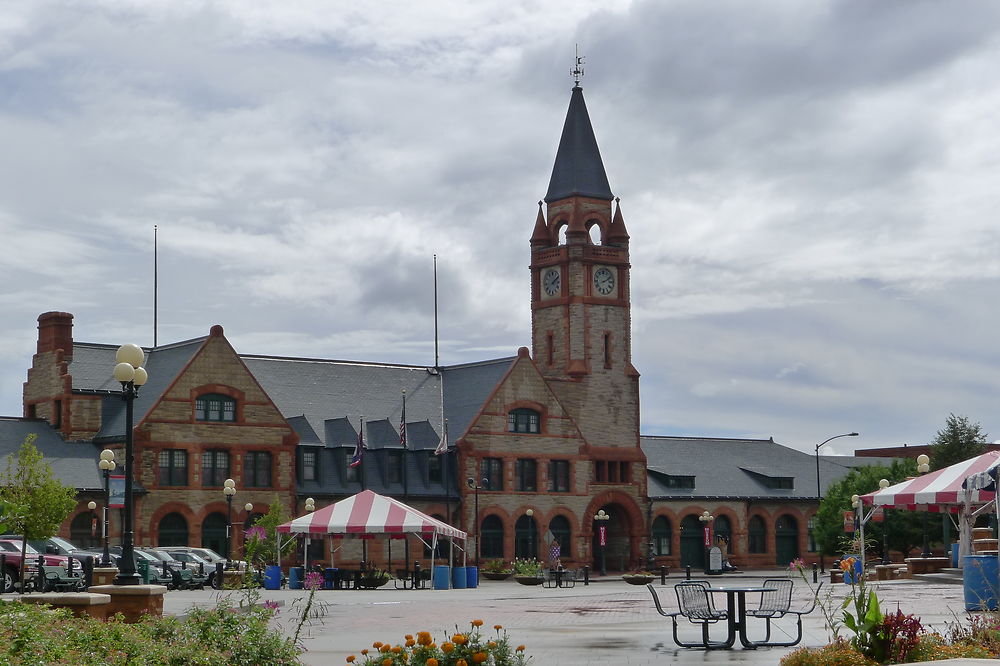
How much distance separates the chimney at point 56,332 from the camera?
217 feet

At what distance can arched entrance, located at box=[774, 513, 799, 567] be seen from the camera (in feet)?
282

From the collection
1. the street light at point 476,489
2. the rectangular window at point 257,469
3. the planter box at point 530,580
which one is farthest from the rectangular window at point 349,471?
the planter box at point 530,580

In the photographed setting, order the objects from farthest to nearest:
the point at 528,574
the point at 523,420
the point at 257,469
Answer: the point at 523,420 < the point at 257,469 < the point at 528,574

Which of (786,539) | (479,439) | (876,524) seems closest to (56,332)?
(479,439)

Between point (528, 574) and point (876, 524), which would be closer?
point (528, 574)

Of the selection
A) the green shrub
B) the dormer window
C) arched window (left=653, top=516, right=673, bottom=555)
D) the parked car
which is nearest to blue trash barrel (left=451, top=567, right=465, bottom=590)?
the parked car

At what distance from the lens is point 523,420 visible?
243 feet

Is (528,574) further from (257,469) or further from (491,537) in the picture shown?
(257,469)

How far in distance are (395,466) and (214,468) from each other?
427 inches

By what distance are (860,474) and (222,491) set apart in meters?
35.8

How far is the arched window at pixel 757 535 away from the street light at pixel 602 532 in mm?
10817

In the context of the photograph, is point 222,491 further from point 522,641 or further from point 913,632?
point 913,632

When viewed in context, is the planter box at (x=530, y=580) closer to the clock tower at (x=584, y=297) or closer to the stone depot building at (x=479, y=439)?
the stone depot building at (x=479, y=439)

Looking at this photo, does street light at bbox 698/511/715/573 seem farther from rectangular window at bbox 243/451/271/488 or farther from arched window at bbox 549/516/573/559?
rectangular window at bbox 243/451/271/488
